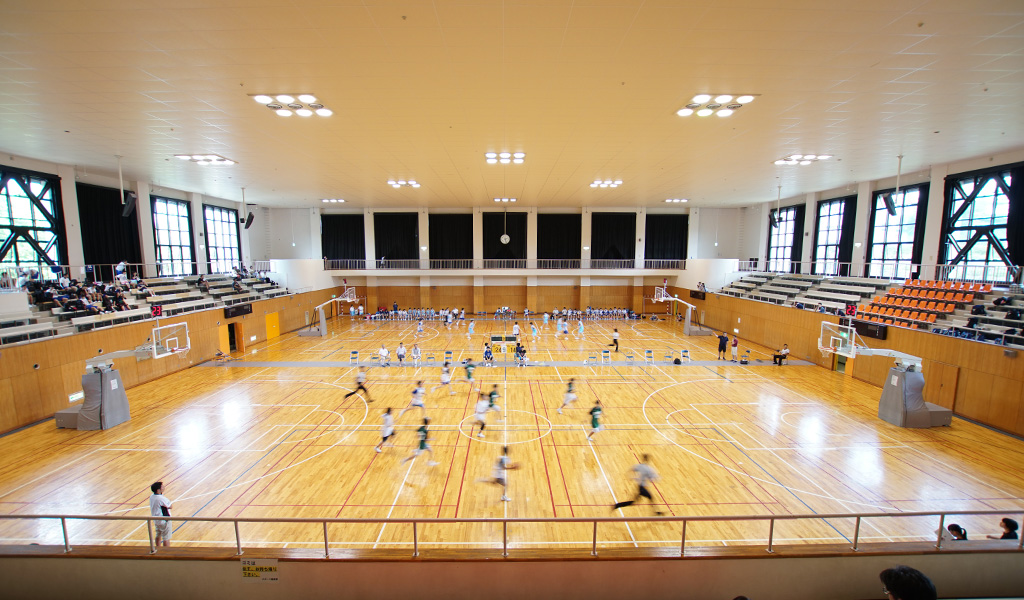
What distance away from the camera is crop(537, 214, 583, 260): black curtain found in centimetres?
3500

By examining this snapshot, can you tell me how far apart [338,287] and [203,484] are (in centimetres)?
2734

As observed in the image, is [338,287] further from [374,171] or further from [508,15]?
[508,15]

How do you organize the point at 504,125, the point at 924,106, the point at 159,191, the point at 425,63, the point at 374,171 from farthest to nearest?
the point at 159,191
the point at 374,171
the point at 504,125
the point at 924,106
the point at 425,63

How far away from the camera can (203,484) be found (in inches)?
348

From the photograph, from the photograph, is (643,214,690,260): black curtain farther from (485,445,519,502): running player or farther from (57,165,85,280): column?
(57,165,85,280): column

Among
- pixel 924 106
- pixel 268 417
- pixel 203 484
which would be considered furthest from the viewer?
pixel 268 417

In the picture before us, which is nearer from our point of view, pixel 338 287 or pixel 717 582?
pixel 717 582

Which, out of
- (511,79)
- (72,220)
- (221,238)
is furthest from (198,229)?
(511,79)

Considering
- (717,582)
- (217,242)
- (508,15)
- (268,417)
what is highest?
(508,15)

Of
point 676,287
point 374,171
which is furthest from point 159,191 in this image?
point 676,287

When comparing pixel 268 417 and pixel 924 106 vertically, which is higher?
pixel 924 106

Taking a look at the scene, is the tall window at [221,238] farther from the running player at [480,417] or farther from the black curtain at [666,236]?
the black curtain at [666,236]

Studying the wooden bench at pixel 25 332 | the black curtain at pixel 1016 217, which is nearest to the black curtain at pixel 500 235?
the wooden bench at pixel 25 332

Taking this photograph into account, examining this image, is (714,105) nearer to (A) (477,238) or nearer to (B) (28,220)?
(A) (477,238)
